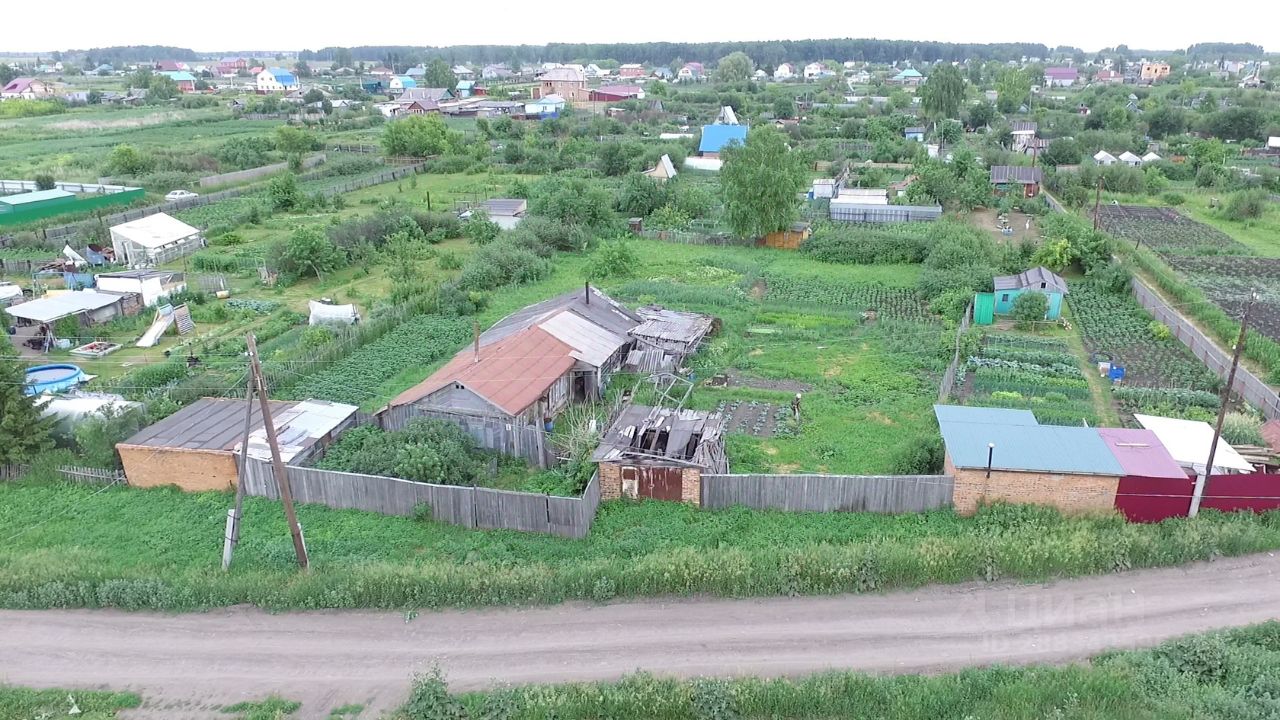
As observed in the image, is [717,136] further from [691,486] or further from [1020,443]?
[691,486]

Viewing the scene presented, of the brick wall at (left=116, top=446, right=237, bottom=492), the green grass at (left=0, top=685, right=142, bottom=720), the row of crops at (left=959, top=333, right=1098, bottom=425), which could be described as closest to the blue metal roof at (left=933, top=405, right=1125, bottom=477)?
the row of crops at (left=959, top=333, right=1098, bottom=425)

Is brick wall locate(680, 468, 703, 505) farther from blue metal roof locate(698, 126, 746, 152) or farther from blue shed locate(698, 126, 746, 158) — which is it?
blue metal roof locate(698, 126, 746, 152)

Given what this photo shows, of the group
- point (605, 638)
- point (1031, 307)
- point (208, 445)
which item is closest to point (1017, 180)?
point (1031, 307)

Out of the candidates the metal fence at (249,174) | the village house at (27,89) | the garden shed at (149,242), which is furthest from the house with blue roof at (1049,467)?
the village house at (27,89)

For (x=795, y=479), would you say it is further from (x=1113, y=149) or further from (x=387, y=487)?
(x=1113, y=149)

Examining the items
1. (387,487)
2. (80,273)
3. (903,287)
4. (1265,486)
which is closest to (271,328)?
(80,273)

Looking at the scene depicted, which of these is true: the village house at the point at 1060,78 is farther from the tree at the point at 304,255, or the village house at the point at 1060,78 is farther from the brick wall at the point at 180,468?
the brick wall at the point at 180,468
